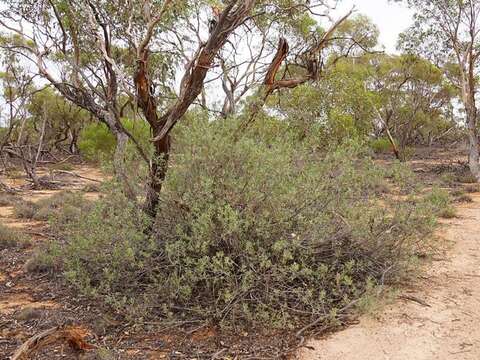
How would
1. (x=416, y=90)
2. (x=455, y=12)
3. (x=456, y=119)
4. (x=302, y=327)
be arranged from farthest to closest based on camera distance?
1. (x=456, y=119)
2. (x=416, y=90)
3. (x=455, y=12)
4. (x=302, y=327)

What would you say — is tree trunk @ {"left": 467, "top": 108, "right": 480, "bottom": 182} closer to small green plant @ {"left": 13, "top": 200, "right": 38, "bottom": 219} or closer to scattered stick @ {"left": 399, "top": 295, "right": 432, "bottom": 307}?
scattered stick @ {"left": 399, "top": 295, "right": 432, "bottom": 307}

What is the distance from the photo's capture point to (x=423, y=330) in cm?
386

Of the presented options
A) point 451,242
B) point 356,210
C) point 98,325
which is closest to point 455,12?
point 451,242

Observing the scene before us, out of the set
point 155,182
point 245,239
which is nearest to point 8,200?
point 155,182

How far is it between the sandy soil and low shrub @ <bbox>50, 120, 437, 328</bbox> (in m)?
0.28

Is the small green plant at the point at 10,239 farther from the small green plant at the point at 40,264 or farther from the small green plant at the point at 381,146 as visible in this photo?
the small green plant at the point at 381,146

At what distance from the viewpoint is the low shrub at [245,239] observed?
13.1 ft

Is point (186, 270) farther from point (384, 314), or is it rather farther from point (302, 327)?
point (384, 314)

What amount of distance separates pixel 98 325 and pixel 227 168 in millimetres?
1704

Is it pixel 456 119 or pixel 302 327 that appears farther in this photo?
pixel 456 119

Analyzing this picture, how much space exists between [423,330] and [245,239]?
5.21 feet

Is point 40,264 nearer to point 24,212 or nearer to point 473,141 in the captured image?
point 24,212

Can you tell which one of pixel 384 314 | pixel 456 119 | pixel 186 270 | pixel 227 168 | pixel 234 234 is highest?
pixel 456 119

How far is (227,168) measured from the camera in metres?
4.39
